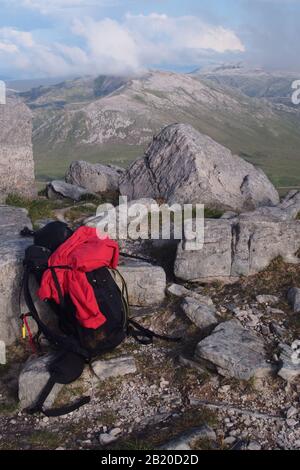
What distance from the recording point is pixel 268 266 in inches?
492

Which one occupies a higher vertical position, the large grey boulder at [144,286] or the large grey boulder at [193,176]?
the large grey boulder at [193,176]

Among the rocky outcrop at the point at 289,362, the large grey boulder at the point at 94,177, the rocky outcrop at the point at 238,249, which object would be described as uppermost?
the large grey boulder at the point at 94,177

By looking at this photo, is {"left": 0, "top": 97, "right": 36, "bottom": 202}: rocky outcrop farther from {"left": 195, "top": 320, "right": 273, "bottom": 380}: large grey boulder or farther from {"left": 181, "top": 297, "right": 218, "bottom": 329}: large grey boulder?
{"left": 195, "top": 320, "right": 273, "bottom": 380}: large grey boulder

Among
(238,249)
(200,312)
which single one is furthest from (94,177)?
(200,312)

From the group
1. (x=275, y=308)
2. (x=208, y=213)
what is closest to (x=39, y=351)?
(x=275, y=308)

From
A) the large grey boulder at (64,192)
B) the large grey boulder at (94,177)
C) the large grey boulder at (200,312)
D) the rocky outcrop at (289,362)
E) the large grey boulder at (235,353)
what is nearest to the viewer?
the rocky outcrop at (289,362)

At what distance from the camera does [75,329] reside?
32.0 feet

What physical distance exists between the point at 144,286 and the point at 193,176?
8.37 m

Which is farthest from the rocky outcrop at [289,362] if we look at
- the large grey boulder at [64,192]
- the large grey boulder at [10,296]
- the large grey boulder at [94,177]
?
the large grey boulder at [94,177]

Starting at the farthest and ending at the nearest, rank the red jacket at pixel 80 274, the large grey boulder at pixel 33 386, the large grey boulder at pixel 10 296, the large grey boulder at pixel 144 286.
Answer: the large grey boulder at pixel 144 286 < the large grey boulder at pixel 10 296 < the red jacket at pixel 80 274 < the large grey boulder at pixel 33 386

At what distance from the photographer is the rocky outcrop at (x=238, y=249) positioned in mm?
12297

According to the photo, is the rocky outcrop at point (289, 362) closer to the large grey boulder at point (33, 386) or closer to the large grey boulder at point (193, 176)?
the large grey boulder at point (33, 386)

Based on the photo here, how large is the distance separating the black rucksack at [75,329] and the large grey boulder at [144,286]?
2.57 feet

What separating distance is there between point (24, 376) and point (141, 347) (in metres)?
2.42
